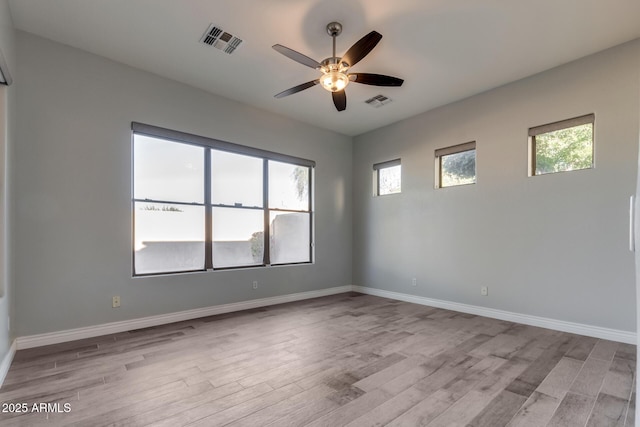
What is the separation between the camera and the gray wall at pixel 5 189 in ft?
8.23

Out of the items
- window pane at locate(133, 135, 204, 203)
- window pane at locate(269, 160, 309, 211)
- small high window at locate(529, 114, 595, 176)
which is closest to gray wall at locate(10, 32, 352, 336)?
window pane at locate(133, 135, 204, 203)

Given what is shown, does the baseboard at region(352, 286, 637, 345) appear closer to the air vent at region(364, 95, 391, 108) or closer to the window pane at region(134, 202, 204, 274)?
the air vent at region(364, 95, 391, 108)

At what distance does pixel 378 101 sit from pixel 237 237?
2.98 metres

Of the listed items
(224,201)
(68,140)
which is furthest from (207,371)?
(68,140)

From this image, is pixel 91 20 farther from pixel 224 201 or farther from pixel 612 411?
pixel 612 411

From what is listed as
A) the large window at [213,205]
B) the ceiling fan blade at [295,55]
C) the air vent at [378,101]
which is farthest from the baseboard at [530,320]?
the ceiling fan blade at [295,55]

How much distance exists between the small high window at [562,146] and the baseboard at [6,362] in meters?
5.70

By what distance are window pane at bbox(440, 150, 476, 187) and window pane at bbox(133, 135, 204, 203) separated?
3.73 metres

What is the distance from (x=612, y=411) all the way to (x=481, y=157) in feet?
10.4

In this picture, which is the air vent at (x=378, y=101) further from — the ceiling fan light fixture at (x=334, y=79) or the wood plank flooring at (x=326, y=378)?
the wood plank flooring at (x=326, y=378)

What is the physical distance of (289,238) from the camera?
537cm

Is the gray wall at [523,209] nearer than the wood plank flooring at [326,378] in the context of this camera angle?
No

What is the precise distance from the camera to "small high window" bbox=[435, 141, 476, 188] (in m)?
4.52

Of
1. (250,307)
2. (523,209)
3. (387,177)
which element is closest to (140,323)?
(250,307)
